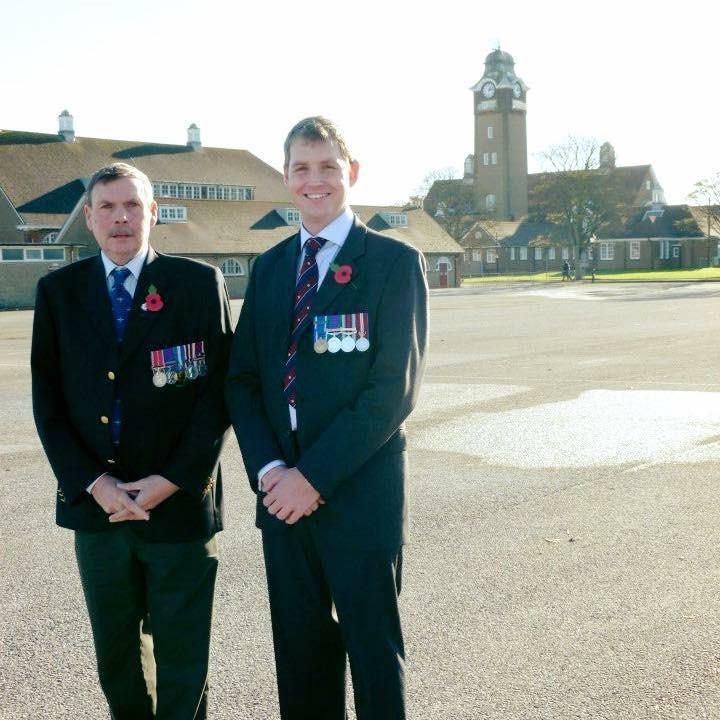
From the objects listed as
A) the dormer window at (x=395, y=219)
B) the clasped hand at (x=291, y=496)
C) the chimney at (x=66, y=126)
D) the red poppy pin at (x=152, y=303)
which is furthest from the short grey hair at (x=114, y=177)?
the dormer window at (x=395, y=219)

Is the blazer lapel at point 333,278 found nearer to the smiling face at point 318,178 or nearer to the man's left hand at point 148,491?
the smiling face at point 318,178

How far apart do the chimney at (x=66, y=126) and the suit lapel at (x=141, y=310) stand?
2615 inches

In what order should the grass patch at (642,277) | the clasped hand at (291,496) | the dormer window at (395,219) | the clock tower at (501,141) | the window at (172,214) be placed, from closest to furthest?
the clasped hand at (291,496), the window at (172,214), the grass patch at (642,277), the dormer window at (395,219), the clock tower at (501,141)

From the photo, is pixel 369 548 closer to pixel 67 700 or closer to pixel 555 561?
pixel 67 700

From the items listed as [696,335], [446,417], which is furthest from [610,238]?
[446,417]

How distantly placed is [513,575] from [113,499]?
2865mm

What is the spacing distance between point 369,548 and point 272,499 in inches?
14.2

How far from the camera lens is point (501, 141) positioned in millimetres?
110000

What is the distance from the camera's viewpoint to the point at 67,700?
389 centimetres

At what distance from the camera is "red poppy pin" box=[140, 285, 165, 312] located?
3418 millimetres

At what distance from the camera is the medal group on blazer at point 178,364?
11.1 feet

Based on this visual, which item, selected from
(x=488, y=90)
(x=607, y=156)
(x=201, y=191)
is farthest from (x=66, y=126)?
(x=488, y=90)

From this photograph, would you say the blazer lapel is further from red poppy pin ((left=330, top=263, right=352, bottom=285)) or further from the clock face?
the clock face

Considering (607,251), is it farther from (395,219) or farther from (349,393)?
(349,393)
